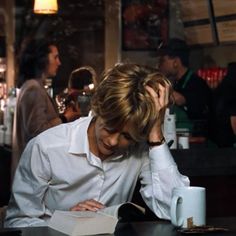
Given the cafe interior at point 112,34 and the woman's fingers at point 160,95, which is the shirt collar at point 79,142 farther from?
the cafe interior at point 112,34

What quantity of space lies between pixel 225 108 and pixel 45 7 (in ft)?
4.06

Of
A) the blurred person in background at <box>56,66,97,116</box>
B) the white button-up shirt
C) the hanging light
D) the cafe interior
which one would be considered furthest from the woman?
the hanging light

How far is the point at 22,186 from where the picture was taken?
314 cm

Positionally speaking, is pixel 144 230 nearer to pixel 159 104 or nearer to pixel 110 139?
pixel 110 139

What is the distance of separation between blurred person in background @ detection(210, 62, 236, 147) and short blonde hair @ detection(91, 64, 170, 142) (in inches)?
96.6

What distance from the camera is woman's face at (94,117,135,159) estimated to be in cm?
302

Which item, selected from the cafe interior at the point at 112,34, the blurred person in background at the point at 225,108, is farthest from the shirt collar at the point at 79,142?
the blurred person in background at the point at 225,108

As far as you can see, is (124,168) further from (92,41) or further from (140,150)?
(92,41)

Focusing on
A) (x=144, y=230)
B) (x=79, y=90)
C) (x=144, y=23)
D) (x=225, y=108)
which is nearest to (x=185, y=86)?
(x=225, y=108)

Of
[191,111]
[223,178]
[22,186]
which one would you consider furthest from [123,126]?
[191,111]

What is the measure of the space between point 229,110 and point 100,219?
295 centimetres

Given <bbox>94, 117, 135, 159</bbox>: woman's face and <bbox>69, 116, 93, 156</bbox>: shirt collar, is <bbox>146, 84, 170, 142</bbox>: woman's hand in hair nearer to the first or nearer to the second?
<bbox>94, 117, 135, 159</bbox>: woman's face

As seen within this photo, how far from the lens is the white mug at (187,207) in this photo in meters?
2.92

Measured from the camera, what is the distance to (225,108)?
18.2ft
